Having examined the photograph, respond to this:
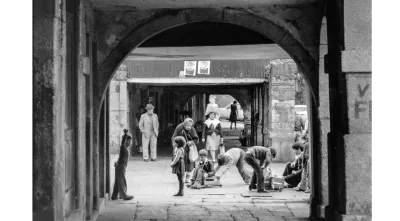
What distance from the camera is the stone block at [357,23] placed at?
16.8 ft

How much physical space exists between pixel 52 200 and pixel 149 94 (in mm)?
15975

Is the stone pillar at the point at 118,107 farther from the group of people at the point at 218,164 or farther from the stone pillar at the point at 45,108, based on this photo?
the stone pillar at the point at 45,108

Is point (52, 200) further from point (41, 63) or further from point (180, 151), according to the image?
point (180, 151)

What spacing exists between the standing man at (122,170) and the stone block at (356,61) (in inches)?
168

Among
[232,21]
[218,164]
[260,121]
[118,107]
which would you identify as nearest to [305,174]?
[218,164]

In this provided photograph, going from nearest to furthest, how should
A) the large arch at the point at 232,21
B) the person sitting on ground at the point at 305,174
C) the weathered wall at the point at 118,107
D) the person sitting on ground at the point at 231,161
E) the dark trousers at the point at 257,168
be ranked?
the large arch at the point at 232,21 < the person sitting on ground at the point at 305,174 < the dark trousers at the point at 257,168 < the person sitting on ground at the point at 231,161 < the weathered wall at the point at 118,107

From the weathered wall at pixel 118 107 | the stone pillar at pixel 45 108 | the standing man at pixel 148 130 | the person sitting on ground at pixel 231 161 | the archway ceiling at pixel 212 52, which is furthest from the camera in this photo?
the weathered wall at pixel 118 107

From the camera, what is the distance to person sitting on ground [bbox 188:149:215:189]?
10117 mm

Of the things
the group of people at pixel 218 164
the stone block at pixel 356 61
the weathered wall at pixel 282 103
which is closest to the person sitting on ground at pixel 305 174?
the group of people at pixel 218 164

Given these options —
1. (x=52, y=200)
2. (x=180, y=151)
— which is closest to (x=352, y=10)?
(x=52, y=200)

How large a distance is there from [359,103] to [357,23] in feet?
2.58

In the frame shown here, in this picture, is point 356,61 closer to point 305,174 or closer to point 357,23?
point 357,23

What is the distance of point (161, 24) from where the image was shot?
7.57m

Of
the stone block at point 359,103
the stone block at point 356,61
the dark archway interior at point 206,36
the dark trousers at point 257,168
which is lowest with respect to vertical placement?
the dark trousers at point 257,168
